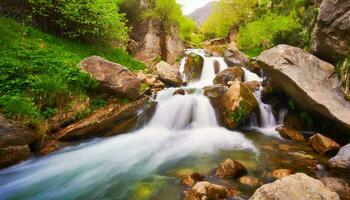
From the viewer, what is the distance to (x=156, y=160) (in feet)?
27.9

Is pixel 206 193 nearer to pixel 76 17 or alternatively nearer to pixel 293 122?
pixel 293 122

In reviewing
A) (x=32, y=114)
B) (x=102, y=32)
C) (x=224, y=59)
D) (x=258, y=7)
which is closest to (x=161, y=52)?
(x=224, y=59)

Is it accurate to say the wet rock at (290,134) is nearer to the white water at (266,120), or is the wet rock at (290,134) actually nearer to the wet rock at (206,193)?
the white water at (266,120)

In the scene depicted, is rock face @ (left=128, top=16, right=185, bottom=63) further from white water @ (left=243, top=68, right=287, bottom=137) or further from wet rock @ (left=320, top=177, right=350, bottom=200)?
wet rock @ (left=320, top=177, right=350, bottom=200)

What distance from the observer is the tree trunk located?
67.9 feet

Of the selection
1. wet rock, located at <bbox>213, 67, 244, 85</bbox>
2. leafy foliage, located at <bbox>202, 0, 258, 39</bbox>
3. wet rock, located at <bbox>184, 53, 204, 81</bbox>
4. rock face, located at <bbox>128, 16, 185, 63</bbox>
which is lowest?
wet rock, located at <bbox>213, 67, 244, 85</bbox>

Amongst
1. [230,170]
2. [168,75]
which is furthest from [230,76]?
[230,170]

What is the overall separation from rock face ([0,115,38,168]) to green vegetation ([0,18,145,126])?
0.39 meters

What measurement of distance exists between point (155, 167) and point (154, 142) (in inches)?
84.9

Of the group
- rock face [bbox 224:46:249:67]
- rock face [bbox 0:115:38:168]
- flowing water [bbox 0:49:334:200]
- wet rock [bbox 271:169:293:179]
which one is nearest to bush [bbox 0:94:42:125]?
rock face [bbox 0:115:38:168]

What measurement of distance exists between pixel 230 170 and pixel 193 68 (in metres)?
12.5

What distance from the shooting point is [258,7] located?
3559 cm

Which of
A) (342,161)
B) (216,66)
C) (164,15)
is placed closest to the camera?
(342,161)

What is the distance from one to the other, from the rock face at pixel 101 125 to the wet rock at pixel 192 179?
14.0 feet
